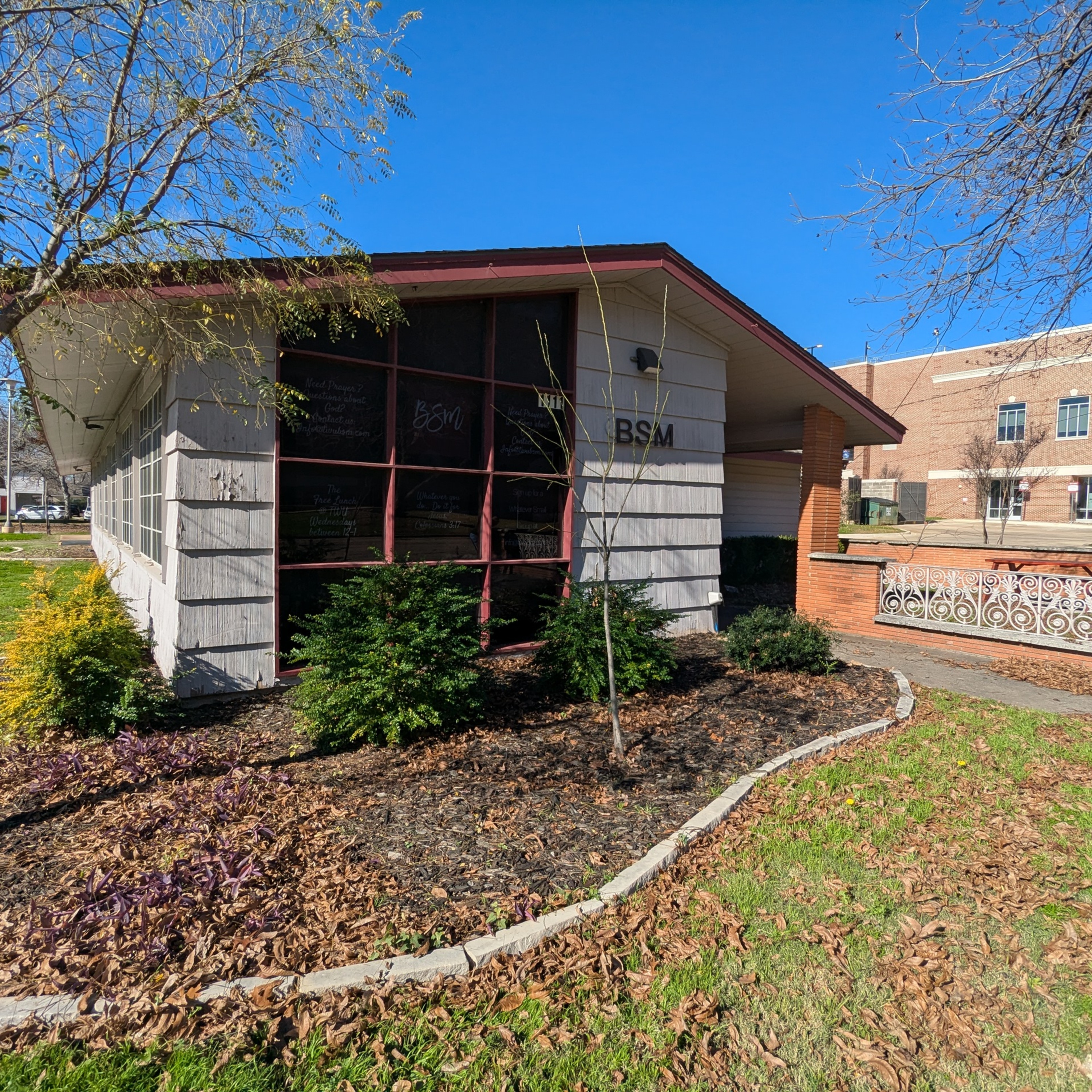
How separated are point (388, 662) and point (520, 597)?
3275 mm

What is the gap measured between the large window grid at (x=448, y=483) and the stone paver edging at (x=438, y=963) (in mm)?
3262

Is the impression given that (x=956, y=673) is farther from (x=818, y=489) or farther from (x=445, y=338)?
(x=445, y=338)

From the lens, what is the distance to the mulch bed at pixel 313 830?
2.80 metres

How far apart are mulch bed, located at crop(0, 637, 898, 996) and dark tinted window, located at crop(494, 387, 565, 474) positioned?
3003mm

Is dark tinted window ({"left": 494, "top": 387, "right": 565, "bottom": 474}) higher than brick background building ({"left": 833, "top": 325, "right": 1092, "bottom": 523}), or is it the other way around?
brick background building ({"left": 833, "top": 325, "right": 1092, "bottom": 523})

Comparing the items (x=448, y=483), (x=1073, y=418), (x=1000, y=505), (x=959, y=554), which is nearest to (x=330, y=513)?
(x=448, y=483)

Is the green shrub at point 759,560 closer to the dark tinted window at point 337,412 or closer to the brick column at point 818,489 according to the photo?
the brick column at point 818,489

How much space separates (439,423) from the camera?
721 cm

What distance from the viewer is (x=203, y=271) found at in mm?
Result: 4934

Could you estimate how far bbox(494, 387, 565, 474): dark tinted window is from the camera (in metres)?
7.74

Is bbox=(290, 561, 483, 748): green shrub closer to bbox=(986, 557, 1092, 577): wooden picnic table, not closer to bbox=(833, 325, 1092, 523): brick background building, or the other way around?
bbox=(986, 557, 1092, 577): wooden picnic table

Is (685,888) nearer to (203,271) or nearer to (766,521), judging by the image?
(203,271)

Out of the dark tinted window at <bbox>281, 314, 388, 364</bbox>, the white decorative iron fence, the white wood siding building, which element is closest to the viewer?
the white wood siding building

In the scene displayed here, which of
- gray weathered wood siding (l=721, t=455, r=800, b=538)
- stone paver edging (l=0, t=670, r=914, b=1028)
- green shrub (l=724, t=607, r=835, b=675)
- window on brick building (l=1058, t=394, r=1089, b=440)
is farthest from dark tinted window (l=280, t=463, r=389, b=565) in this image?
window on brick building (l=1058, t=394, r=1089, b=440)
